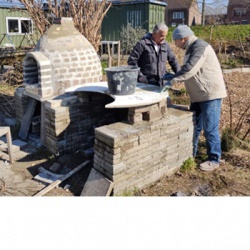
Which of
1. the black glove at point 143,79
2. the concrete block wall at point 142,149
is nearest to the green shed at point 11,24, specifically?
the black glove at point 143,79

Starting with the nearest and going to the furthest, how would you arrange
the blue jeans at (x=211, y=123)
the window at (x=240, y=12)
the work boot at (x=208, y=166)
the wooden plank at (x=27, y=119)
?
the blue jeans at (x=211, y=123), the work boot at (x=208, y=166), the wooden plank at (x=27, y=119), the window at (x=240, y=12)

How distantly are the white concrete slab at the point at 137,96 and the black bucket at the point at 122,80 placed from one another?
9 cm

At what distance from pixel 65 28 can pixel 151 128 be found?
3069 mm

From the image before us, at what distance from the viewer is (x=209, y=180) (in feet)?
15.6

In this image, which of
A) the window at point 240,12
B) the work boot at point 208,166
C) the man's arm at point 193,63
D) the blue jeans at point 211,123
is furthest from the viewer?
the window at point 240,12

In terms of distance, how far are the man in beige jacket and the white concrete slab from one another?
368 mm

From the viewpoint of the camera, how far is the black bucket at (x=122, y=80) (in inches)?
180

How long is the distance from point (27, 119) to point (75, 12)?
4.71 metres

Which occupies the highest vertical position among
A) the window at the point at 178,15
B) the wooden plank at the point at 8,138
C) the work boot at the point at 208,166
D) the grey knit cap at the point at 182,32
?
the window at the point at 178,15

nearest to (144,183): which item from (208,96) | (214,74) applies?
(208,96)

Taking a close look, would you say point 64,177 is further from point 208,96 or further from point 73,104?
point 208,96

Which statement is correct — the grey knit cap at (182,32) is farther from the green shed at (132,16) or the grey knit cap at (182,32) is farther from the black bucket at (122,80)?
the green shed at (132,16)

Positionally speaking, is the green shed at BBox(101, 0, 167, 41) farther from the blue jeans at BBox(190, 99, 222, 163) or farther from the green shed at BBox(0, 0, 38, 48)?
the blue jeans at BBox(190, 99, 222, 163)

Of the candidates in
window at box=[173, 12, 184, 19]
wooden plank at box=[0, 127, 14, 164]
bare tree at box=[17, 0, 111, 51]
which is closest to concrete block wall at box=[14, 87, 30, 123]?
wooden plank at box=[0, 127, 14, 164]
